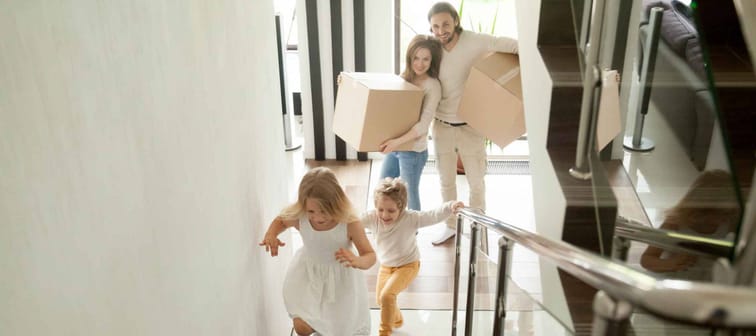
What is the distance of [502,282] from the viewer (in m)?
1.69

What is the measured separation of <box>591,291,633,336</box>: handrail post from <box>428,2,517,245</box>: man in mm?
2535

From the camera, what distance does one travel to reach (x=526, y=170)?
515 centimetres

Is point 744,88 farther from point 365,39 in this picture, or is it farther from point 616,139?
point 365,39

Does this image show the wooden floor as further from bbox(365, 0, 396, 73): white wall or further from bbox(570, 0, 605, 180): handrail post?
bbox(365, 0, 396, 73): white wall

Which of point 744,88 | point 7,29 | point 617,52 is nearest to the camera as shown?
point 7,29

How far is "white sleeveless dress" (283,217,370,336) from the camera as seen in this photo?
251cm

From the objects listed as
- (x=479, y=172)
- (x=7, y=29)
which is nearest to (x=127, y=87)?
(x=7, y=29)

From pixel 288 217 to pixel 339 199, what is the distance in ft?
0.72

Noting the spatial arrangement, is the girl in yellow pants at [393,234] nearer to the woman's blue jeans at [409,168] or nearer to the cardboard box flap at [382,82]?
the cardboard box flap at [382,82]

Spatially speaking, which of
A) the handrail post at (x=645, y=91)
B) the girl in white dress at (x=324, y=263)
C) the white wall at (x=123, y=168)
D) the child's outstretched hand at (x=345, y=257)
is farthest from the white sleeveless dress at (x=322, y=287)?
the handrail post at (x=645, y=91)

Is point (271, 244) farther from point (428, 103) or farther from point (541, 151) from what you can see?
point (428, 103)

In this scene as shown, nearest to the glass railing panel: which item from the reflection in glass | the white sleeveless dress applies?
the reflection in glass

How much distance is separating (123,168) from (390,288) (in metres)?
1.85

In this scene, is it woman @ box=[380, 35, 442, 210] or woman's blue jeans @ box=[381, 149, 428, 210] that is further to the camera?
woman's blue jeans @ box=[381, 149, 428, 210]
